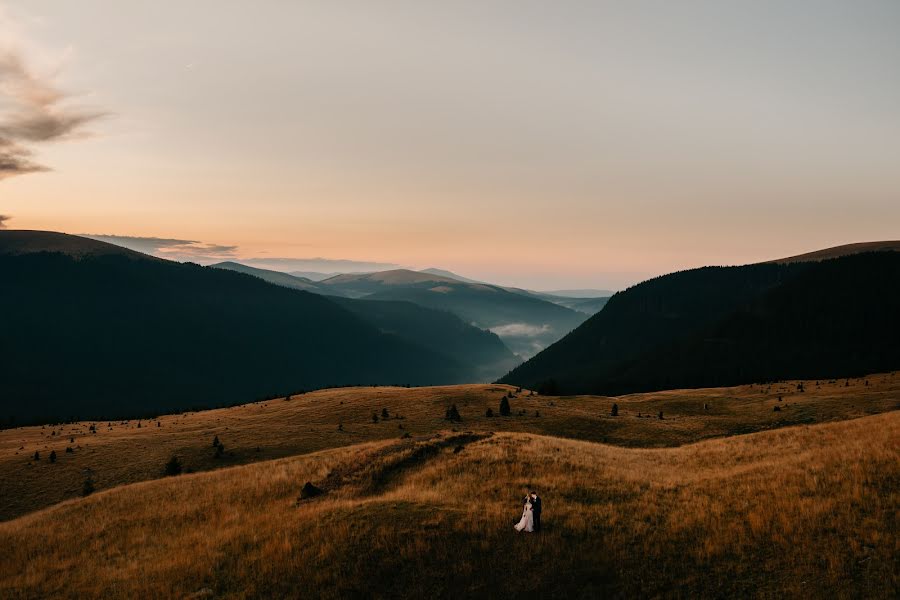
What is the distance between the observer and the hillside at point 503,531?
1702 centimetres

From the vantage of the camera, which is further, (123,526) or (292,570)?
(123,526)

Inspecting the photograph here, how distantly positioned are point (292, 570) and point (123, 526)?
16770mm

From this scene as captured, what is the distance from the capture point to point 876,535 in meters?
16.9

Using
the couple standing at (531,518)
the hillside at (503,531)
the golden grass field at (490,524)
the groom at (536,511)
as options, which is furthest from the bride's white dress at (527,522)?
the golden grass field at (490,524)

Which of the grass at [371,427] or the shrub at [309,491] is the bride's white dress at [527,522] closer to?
the shrub at [309,491]

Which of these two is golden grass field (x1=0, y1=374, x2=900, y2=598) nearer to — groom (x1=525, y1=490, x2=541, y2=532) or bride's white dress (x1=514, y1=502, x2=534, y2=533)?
bride's white dress (x1=514, y1=502, x2=534, y2=533)

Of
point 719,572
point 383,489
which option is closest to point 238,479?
point 383,489

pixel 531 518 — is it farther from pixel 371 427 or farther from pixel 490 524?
pixel 371 427

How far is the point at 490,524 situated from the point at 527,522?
1.71 m

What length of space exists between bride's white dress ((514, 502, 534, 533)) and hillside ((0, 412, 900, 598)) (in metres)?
0.37

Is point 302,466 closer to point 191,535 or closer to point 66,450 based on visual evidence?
point 191,535

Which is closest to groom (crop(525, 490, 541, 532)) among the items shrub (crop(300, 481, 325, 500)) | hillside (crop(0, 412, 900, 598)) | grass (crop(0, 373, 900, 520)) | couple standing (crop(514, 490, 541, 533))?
couple standing (crop(514, 490, 541, 533))

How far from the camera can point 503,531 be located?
20.6 metres

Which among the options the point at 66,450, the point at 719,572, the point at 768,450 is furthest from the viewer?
the point at 66,450
